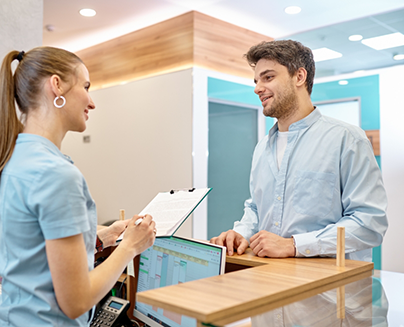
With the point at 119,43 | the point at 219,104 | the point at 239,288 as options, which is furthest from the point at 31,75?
the point at 119,43

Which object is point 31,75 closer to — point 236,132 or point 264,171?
point 264,171

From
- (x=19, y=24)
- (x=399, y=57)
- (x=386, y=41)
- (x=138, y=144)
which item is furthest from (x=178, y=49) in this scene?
(x=399, y=57)

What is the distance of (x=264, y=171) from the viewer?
186cm

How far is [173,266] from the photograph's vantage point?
1.62 m

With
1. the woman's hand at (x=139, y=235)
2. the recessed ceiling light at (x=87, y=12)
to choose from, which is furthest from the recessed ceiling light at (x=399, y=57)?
the woman's hand at (x=139, y=235)

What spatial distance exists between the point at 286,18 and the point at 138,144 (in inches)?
85.0

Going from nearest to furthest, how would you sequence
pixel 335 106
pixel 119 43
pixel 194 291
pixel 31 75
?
pixel 194 291
pixel 31 75
pixel 335 106
pixel 119 43

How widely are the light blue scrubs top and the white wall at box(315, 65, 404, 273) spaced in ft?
12.6

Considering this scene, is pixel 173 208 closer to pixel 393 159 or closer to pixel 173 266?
pixel 173 266

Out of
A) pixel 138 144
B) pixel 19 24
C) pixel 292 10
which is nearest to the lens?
pixel 19 24

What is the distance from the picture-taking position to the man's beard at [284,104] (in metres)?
1.83

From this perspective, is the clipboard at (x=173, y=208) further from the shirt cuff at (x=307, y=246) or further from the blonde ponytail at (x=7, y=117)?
the blonde ponytail at (x=7, y=117)

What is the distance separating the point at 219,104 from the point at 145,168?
1100 millimetres

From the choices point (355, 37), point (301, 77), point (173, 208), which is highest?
point (355, 37)
